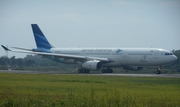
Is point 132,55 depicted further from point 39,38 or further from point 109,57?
point 39,38

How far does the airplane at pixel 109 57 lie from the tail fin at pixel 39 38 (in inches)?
21.9

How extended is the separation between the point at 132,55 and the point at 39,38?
1743cm

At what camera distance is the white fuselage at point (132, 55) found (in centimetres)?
5509

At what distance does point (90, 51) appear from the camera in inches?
2419

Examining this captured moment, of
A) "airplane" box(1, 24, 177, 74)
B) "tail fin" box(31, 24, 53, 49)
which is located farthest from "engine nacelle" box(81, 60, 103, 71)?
A: "tail fin" box(31, 24, 53, 49)

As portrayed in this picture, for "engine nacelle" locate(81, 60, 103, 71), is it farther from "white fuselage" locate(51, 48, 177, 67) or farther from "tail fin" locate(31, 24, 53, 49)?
"tail fin" locate(31, 24, 53, 49)

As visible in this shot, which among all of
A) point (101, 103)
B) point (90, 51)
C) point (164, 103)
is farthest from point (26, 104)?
point (90, 51)

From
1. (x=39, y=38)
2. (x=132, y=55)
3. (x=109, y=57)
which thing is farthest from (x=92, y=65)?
(x=39, y=38)

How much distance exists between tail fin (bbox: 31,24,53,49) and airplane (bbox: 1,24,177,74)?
0.56 meters

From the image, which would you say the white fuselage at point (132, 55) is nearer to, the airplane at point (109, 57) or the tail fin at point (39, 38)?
the airplane at point (109, 57)

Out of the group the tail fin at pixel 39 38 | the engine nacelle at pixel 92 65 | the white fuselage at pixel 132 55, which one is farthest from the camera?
the tail fin at pixel 39 38

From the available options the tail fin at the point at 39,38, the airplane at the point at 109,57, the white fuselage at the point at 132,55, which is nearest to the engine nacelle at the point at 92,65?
the airplane at the point at 109,57

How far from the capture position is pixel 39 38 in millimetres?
66125

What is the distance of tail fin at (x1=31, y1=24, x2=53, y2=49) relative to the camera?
65.6m
